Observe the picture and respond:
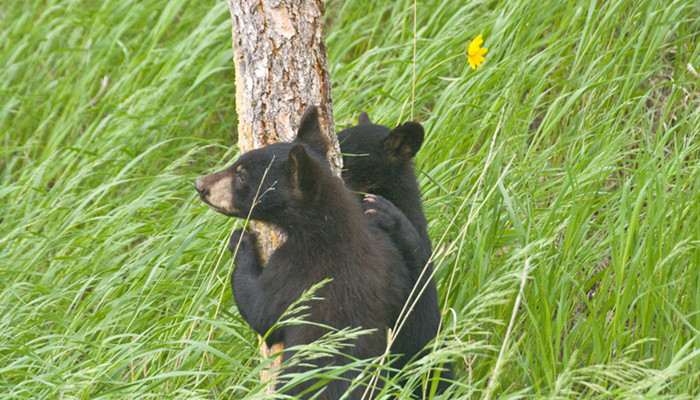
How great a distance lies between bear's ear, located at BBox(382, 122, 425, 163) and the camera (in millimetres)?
3705

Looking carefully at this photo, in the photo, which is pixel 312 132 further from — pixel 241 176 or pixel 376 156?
pixel 376 156

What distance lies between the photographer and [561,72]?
474 cm

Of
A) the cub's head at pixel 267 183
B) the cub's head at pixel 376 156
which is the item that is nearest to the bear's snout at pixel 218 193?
the cub's head at pixel 267 183

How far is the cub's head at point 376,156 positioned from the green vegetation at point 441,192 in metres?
0.15

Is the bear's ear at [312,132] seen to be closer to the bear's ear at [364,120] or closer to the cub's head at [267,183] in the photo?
the cub's head at [267,183]

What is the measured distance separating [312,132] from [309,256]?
1.84 ft

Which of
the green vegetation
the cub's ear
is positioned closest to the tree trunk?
the cub's ear

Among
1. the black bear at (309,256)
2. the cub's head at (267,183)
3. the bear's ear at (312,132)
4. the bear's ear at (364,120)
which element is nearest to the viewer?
the black bear at (309,256)

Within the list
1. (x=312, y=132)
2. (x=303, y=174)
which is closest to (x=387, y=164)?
(x=312, y=132)

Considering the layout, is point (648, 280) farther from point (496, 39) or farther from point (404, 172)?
point (496, 39)

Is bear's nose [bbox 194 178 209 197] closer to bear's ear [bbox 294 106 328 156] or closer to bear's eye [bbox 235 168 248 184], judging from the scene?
bear's eye [bbox 235 168 248 184]

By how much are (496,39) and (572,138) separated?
963 millimetres

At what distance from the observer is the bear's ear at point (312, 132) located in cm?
323

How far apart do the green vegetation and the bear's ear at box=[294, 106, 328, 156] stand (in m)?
0.65
